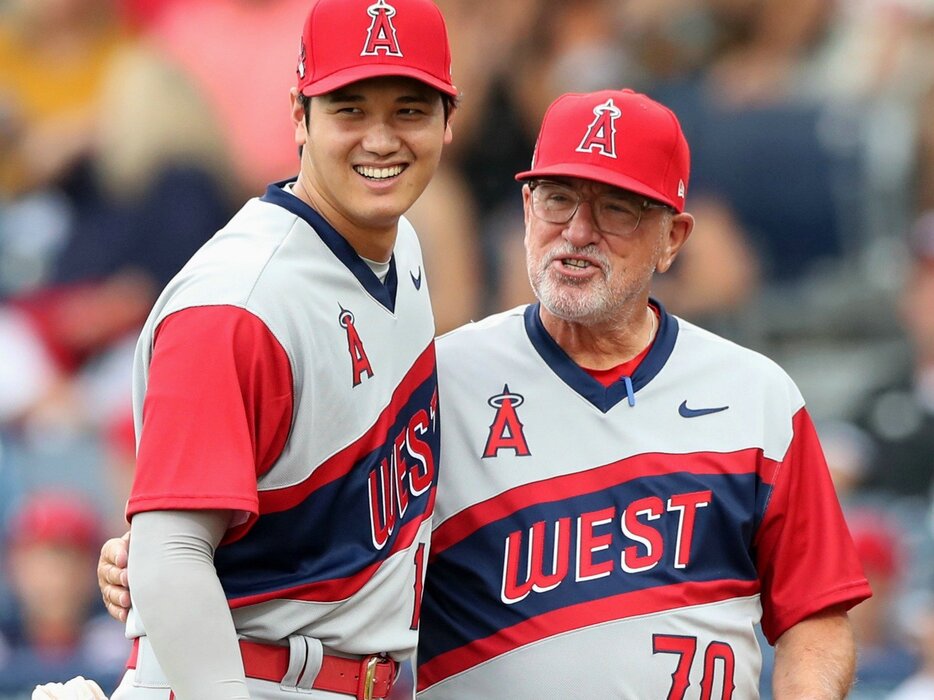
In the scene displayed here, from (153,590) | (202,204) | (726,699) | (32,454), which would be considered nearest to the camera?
(153,590)

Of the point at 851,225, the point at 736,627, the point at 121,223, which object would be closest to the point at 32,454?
the point at 121,223

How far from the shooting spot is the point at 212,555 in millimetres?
2559

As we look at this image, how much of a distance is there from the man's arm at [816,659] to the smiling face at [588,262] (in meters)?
0.76

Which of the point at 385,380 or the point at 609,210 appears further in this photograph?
the point at 609,210

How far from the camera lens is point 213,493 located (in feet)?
8.18

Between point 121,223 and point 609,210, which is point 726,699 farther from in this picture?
point 121,223

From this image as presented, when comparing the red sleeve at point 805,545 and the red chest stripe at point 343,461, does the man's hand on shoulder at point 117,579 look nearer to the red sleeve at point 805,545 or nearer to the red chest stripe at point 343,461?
the red chest stripe at point 343,461

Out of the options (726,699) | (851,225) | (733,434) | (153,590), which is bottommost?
(726,699)

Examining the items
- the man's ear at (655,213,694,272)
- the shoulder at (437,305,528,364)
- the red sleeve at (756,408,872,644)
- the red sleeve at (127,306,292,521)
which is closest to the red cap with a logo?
the shoulder at (437,305,528,364)

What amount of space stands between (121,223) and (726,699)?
446 cm

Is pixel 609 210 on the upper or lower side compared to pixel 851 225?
lower

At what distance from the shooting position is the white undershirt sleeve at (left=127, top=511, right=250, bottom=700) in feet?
8.14

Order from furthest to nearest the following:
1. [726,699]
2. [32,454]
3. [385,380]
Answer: [32,454], [726,699], [385,380]

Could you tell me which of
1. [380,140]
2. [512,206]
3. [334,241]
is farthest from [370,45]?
[512,206]
